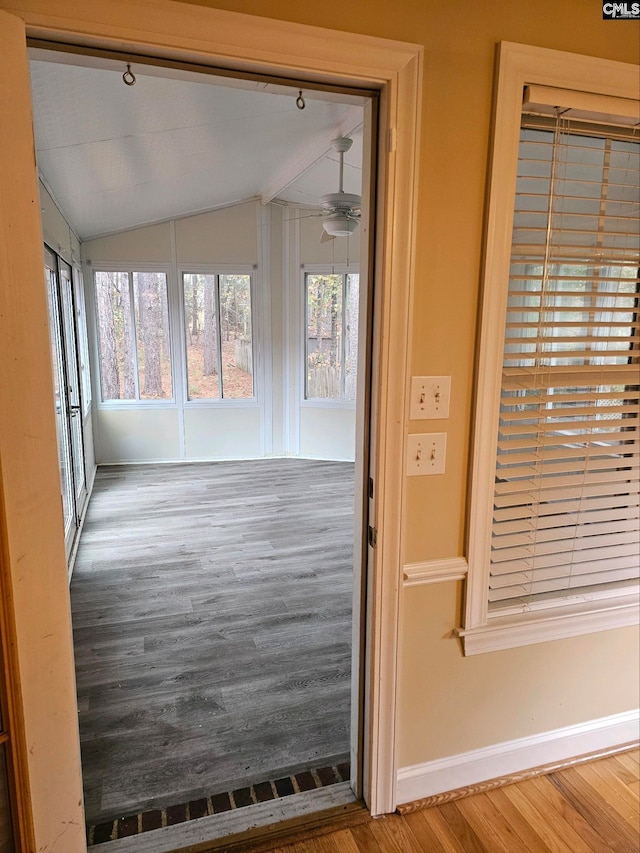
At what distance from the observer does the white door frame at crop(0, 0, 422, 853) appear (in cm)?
118

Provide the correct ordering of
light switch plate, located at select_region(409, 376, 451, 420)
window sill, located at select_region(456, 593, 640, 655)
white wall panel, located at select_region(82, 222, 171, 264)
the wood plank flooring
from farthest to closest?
white wall panel, located at select_region(82, 222, 171, 264)
window sill, located at select_region(456, 593, 640, 655)
the wood plank flooring
light switch plate, located at select_region(409, 376, 451, 420)

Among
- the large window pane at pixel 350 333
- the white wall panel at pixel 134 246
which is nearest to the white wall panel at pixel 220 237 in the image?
the white wall panel at pixel 134 246

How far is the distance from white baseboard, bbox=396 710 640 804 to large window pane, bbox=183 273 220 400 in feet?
17.0

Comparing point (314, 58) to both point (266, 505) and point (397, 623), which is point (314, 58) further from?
point (266, 505)

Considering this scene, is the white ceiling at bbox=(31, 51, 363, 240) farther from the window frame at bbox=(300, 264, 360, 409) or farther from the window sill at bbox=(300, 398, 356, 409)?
the window sill at bbox=(300, 398, 356, 409)

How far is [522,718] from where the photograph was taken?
1917 millimetres

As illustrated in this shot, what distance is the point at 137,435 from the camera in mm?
6328

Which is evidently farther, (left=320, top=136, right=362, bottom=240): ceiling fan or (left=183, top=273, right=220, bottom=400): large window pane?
(left=183, top=273, right=220, bottom=400): large window pane

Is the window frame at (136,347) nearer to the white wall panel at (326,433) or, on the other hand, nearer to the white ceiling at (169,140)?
the white ceiling at (169,140)

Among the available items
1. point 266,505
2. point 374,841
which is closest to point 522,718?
point 374,841

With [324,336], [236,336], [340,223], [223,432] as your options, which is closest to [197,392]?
[223,432]

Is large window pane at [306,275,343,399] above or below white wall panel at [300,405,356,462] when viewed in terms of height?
above

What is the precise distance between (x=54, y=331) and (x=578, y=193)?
334cm

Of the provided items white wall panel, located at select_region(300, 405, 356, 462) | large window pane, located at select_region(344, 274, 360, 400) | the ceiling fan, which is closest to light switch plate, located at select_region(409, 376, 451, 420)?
the ceiling fan
